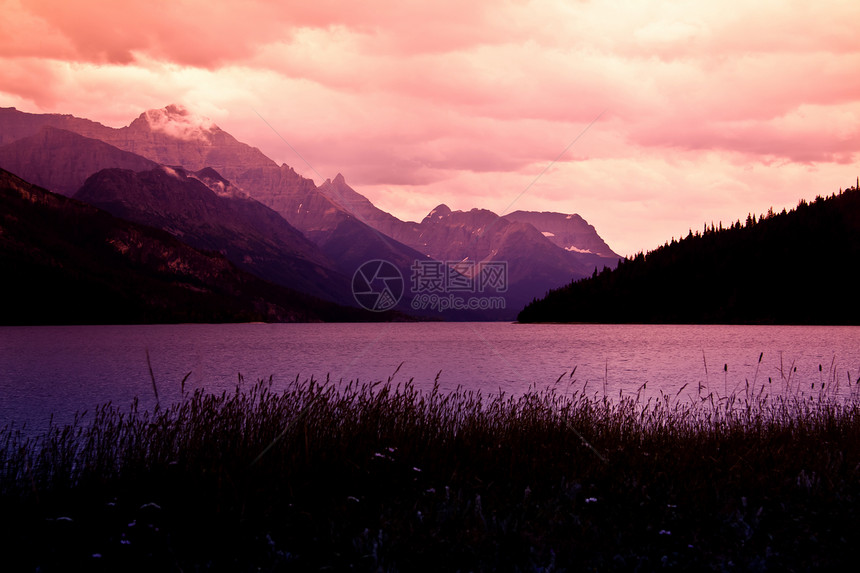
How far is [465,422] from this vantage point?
63.4 ft

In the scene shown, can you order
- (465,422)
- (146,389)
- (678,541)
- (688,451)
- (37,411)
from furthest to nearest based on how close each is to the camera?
(146,389), (37,411), (465,422), (688,451), (678,541)

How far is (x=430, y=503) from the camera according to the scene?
36.7 ft

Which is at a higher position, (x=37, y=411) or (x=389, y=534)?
(x=389, y=534)

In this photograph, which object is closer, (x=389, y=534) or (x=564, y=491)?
(x=389, y=534)

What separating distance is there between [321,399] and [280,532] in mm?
7749

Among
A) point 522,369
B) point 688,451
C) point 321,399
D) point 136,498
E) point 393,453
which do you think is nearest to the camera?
point 136,498

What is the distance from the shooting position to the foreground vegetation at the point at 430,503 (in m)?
8.95

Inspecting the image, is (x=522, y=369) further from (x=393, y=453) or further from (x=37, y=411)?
(x=393, y=453)

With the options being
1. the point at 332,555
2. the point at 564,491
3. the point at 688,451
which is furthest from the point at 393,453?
the point at 688,451

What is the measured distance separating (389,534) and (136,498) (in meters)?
5.38

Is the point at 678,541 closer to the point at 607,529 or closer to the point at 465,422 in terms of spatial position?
the point at 607,529

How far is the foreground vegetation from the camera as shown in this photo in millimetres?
8953

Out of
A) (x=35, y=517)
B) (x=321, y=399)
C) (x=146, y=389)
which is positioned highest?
(x=321, y=399)

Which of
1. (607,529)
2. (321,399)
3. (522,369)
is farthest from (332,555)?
(522,369)
